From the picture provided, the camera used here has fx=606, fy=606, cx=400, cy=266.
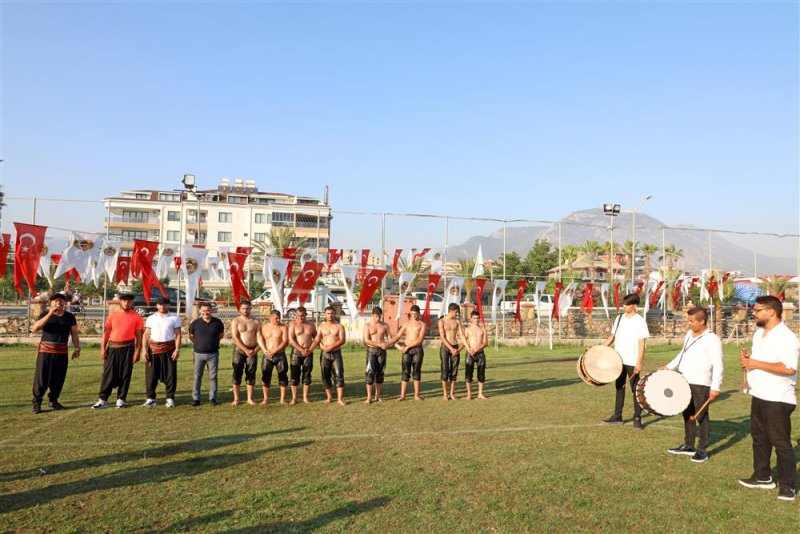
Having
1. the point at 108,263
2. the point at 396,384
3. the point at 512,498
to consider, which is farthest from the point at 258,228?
the point at 512,498

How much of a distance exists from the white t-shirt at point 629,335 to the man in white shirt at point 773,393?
2775mm

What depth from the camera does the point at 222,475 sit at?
616cm

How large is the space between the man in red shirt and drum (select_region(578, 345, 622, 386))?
24.2ft

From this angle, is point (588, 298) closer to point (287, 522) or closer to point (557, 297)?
point (557, 297)

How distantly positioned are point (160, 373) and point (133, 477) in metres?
4.54

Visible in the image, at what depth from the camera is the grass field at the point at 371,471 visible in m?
4.99

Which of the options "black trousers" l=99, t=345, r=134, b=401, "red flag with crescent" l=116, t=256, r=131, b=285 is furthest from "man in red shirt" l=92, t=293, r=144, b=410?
"red flag with crescent" l=116, t=256, r=131, b=285

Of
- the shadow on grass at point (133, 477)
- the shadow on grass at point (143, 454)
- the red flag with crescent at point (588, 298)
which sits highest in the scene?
the red flag with crescent at point (588, 298)

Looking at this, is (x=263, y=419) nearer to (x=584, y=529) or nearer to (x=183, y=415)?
(x=183, y=415)

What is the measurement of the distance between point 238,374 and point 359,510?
5.90 metres

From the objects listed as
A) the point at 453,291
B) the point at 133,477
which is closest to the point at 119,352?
the point at 133,477

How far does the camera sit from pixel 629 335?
29.6ft

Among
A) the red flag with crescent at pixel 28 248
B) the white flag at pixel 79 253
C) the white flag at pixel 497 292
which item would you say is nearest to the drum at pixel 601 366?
the white flag at pixel 497 292

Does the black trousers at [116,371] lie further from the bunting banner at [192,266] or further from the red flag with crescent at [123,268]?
the red flag with crescent at [123,268]
